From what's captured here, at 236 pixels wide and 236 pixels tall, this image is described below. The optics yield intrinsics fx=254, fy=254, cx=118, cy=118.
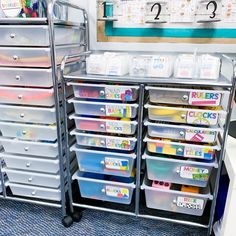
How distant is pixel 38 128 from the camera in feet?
4.31

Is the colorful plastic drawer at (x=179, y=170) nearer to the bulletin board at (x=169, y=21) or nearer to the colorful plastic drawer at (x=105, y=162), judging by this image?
the colorful plastic drawer at (x=105, y=162)

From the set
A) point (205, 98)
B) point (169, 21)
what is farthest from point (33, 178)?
point (169, 21)

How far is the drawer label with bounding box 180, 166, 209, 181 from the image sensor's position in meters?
1.19

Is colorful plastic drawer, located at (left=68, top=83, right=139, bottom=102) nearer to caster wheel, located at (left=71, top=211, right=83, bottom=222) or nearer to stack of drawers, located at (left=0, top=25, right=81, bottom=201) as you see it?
stack of drawers, located at (left=0, top=25, right=81, bottom=201)

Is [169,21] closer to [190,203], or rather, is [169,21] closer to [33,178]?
[190,203]

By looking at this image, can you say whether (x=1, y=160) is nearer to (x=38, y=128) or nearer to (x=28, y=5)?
(x=38, y=128)

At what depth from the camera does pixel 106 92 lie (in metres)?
1.17

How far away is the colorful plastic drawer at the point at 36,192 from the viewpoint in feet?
4.70

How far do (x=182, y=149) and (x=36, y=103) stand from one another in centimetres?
74

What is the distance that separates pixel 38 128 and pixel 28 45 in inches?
16.3

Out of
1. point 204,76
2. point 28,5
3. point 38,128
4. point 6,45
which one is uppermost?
point 28,5

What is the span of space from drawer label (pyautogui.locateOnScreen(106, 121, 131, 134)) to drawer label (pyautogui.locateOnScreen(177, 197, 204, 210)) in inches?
17.4

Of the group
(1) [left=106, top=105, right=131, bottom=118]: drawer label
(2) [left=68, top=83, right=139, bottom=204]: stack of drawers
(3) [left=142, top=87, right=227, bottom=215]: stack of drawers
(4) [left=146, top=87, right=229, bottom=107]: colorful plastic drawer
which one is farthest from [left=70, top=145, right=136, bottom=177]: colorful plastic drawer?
(4) [left=146, top=87, right=229, bottom=107]: colorful plastic drawer

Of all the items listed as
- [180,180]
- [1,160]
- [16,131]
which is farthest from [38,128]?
[180,180]
